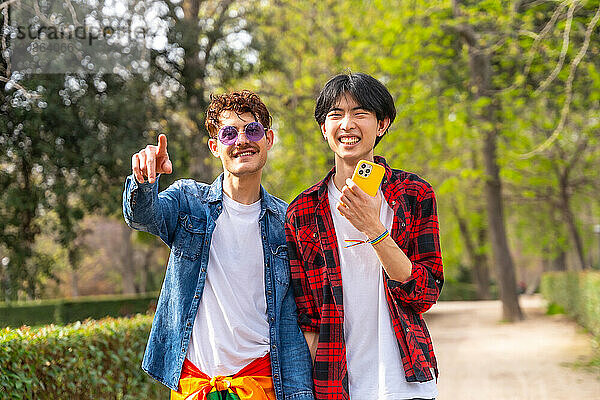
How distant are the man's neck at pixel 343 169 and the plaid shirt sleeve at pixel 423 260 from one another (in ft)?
0.99

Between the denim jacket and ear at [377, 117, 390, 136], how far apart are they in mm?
638

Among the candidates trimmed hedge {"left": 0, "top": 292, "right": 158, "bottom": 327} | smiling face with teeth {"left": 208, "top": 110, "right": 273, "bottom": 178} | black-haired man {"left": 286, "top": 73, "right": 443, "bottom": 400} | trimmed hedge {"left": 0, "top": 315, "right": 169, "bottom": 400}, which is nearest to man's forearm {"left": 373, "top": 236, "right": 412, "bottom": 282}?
black-haired man {"left": 286, "top": 73, "right": 443, "bottom": 400}

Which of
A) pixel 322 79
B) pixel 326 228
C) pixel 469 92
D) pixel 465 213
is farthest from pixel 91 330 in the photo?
pixel 465 213

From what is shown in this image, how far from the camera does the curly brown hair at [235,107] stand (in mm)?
3199

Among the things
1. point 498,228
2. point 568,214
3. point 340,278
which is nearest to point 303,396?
point 340,278

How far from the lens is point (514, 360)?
12.7 meters

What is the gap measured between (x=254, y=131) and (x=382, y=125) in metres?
0.60

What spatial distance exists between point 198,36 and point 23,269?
5.63 m

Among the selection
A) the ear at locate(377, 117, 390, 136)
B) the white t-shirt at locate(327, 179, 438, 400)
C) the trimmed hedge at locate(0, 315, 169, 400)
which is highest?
the ear at locate(377, 117, 390, 136)

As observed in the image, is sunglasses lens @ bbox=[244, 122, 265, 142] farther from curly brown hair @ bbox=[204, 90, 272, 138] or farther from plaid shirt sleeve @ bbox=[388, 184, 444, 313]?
plaid shirt sleeve @ bbox=[388, 184, 444, 313]

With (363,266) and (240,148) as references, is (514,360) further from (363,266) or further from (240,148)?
(240,148)

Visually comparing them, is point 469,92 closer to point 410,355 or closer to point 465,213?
point 465,213

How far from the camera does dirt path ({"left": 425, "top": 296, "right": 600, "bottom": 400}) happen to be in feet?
32.9

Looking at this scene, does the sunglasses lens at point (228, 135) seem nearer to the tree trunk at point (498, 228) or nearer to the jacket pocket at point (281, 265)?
the jacket pocket at point (281, 265)
